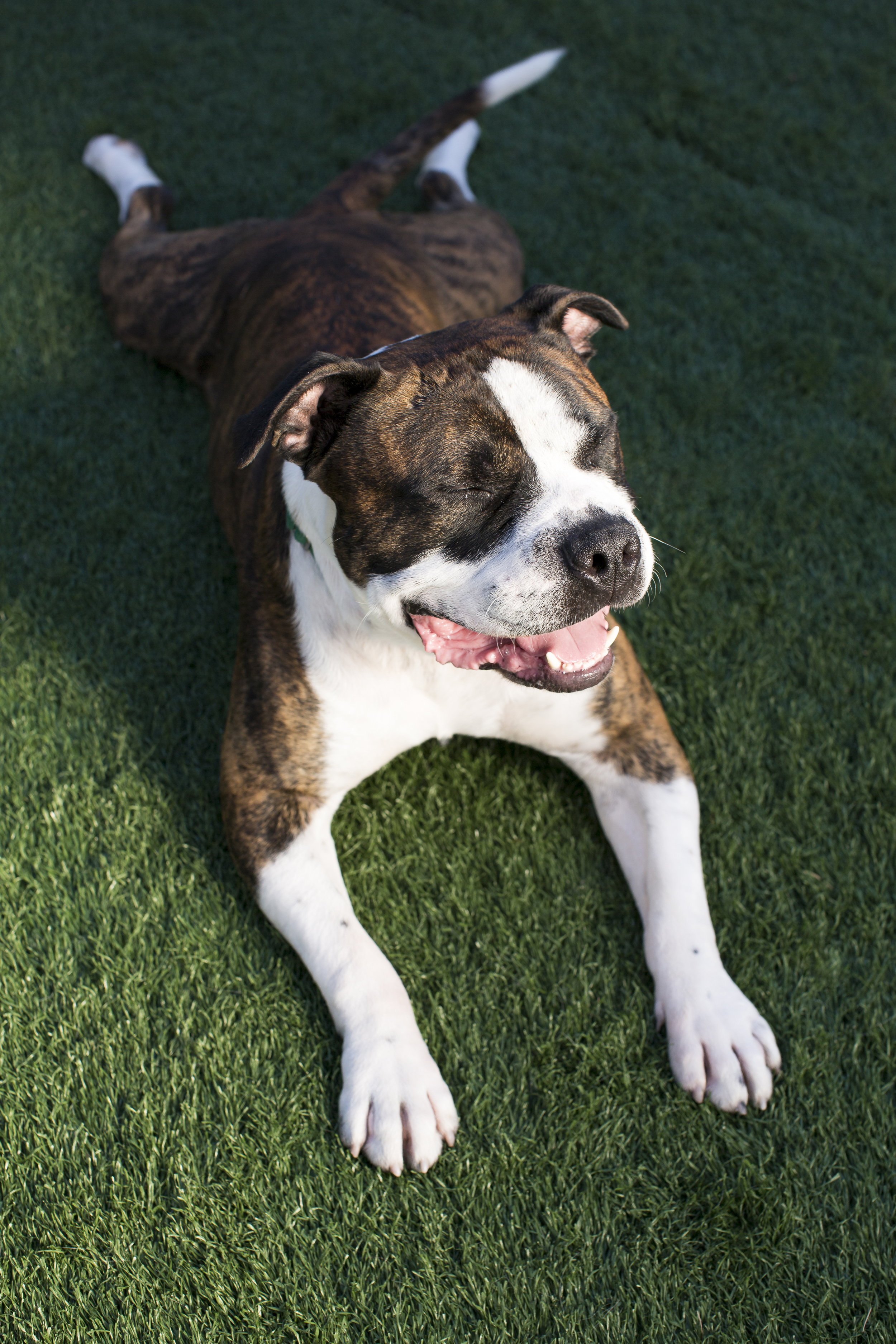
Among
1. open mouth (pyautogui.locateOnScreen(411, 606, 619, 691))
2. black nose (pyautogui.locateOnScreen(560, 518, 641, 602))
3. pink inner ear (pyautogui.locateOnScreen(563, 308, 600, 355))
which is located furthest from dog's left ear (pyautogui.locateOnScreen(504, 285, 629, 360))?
open mouth (pyautogui.locateOnScreen(411, 606, 619, 691))

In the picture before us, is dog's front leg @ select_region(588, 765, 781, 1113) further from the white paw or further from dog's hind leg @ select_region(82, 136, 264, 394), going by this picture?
dog's hind leg @ select_region(82, 136, 264, 394)

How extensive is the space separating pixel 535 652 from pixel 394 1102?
1.11m

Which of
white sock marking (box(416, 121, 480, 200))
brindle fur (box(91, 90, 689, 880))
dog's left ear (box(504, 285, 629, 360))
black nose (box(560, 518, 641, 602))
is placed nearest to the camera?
black nose (box(560, 518, 641, 602))

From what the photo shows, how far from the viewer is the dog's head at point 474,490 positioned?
7.04 feet

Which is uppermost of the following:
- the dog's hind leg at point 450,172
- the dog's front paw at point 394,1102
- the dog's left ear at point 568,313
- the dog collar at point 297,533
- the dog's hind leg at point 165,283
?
the dog's left ear at point 568,313

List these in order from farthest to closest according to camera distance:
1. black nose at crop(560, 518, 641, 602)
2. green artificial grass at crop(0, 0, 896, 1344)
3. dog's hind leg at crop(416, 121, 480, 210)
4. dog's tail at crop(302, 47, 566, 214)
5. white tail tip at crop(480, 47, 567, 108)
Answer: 1. dog's hind leg at crop(416, 121, 480, 210)
2. white tail tip at crop(480, 47, 567, 108)
3. dog's tail at crop(302, 47, 566, 214)
4. green artificial grass at crop(0, 0, 896, 1344)
5. black nose at crop(560, 518, 641, 602)

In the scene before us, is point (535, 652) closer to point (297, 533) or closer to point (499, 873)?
point (297, 533)

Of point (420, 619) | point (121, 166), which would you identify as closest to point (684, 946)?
point (420, 619)

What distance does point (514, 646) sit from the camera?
2387mm

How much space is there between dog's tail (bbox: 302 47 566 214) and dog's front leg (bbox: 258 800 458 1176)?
3.04 metres

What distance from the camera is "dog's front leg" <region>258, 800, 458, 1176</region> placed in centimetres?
235

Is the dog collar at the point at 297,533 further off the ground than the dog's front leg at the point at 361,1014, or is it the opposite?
the dog collar at the point at 297,533

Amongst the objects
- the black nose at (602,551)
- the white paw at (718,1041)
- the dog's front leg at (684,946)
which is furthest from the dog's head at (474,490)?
the white paw at (718,1041)

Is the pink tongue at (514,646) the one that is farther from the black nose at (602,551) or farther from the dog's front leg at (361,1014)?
the dog's front leg at (361,1014)
